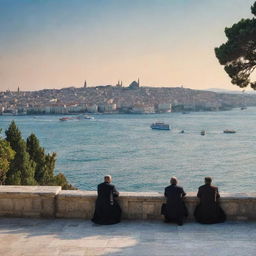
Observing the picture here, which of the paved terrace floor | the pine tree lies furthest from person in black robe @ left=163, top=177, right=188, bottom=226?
the pine tree

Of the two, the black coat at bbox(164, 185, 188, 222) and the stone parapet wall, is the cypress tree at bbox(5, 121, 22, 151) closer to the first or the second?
the stone parapet wall

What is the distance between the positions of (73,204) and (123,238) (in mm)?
1211

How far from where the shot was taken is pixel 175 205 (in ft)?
19.6

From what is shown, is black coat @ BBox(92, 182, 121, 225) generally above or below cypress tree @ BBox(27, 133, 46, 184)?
above

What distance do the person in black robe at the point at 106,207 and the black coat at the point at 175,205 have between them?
0.70 m

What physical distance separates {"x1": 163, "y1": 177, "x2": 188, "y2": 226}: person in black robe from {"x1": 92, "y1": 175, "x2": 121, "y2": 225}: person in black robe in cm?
69

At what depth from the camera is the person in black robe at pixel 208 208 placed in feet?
19.5

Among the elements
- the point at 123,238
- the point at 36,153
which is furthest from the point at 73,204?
the point at 36,153

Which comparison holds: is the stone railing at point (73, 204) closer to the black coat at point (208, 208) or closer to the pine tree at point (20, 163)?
the black coat at point (208, 208)

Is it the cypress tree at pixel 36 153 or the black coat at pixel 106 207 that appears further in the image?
the cypress tree at pixel 36 153

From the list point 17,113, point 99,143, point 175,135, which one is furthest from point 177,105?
point 99,143

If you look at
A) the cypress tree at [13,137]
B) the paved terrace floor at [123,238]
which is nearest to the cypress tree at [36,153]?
the cypress tree at [13,137]

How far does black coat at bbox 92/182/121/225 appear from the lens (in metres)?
5.97

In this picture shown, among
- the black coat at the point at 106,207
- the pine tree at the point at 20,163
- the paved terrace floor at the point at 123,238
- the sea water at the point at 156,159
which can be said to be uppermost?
the black coat at the point at 106,207
